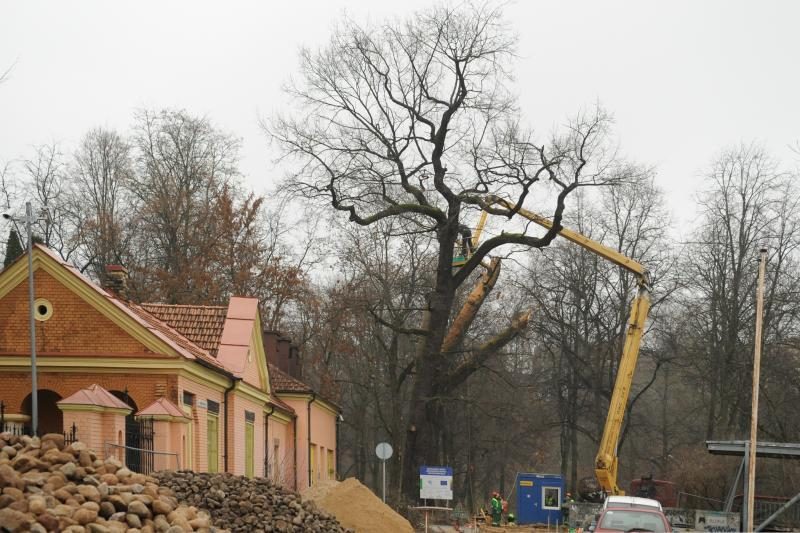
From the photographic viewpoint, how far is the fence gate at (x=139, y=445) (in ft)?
72.3

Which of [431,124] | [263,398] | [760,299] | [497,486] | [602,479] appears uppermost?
[431,124]

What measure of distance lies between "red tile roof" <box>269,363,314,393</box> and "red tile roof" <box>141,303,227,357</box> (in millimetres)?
8649

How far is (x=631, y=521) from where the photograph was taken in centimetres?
2350

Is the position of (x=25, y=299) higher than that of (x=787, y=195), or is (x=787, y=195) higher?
(x=787, y=195)

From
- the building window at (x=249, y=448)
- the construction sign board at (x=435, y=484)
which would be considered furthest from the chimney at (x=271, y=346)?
the construction sign board at (x=435, y=484)

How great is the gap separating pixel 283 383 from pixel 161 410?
19531 mm

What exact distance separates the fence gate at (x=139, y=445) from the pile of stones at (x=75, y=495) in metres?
3.62

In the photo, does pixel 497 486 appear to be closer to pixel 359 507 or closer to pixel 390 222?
pixel 390 222

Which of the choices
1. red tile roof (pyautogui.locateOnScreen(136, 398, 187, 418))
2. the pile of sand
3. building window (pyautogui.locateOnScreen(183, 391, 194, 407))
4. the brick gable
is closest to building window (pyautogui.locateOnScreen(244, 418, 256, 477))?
the pile of sand

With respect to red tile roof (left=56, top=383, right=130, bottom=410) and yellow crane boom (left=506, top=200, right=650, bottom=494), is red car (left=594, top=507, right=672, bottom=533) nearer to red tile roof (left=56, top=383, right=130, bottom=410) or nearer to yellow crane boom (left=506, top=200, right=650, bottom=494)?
red tile roof (left=56, top=383, right=130, bottom=410)

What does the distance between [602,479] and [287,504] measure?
812 inches

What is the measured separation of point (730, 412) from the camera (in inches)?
2015

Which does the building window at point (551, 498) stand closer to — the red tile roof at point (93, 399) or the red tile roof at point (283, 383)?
A: the red tile roof at point (283, 383)

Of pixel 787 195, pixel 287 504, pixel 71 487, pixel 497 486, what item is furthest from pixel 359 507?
pixel 497 486
